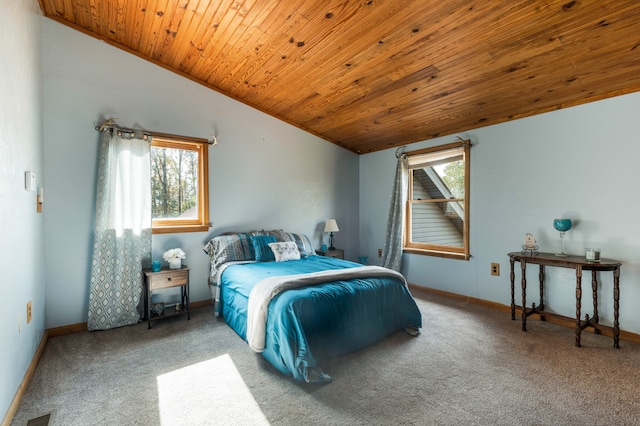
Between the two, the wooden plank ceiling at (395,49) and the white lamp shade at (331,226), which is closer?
the wooden plank ceiling at (395,49)

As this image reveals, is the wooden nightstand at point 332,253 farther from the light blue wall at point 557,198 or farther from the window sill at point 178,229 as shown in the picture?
the window sill at point 178,229

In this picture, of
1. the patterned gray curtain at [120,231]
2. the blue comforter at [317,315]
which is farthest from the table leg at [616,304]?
the patterned gray curtain at [120,231]

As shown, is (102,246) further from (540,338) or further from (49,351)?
(540,338)

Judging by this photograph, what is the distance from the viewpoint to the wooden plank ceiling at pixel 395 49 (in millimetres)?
2172

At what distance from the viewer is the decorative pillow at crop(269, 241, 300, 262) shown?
3678 millimetres

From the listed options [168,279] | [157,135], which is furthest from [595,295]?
[157,135]

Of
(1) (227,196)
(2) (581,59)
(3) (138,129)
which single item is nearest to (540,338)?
(2) (581,59)

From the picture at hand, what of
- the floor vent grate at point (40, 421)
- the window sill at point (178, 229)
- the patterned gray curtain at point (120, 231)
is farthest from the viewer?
the window sill at point (178, 229)

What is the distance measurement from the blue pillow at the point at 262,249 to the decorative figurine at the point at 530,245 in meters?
2.76

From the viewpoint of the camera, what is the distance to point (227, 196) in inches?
158

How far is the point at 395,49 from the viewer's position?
2.64m

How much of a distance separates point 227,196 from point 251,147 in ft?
2.57

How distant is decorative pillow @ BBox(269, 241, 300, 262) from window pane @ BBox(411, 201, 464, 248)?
1.99 metres

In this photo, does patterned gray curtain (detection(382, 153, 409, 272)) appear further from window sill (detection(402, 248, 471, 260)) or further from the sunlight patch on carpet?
the sunlight patch on carpet
